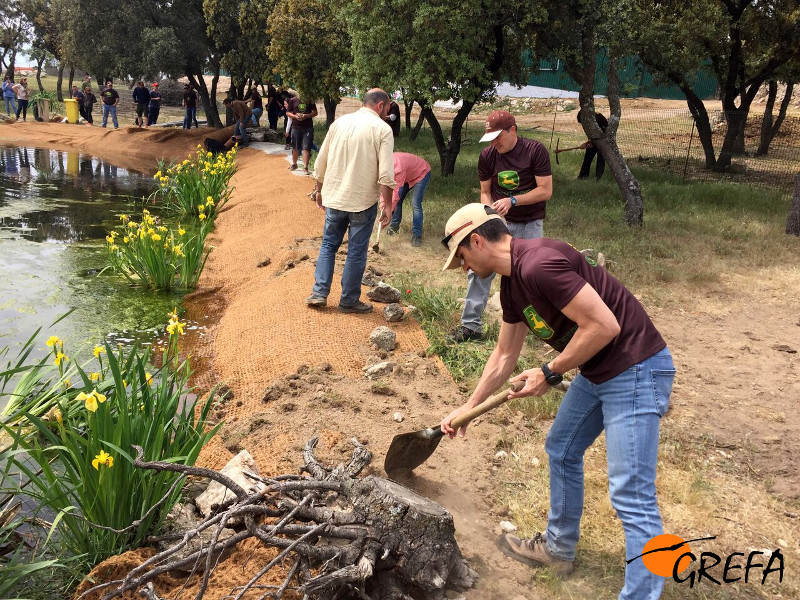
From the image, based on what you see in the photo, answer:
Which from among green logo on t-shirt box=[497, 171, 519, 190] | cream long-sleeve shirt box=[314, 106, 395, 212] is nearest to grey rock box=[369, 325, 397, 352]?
cream long-sleeve shirt box=[314, 106, 395, 212]

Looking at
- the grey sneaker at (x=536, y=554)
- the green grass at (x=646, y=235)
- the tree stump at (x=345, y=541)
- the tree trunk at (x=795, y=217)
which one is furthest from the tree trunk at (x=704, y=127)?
the tree stump at (x=345, y=541)

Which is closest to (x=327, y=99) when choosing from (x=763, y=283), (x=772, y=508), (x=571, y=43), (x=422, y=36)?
(x=422, y=36)

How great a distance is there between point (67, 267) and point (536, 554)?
649cm

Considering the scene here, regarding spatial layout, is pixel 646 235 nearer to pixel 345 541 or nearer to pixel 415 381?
pixel 415 381

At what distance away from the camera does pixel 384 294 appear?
6.20 m

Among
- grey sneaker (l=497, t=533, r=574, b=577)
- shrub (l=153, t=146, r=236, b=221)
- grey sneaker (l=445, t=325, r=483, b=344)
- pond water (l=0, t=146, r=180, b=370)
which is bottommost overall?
pond water (l=0, t=146, r=180, b=370)

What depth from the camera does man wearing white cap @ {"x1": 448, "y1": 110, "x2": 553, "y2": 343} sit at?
5.17 metres

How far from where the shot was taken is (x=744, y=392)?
198 inches

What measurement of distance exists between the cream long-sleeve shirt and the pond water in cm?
194

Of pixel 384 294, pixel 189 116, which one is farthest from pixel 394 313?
pixel 189 116

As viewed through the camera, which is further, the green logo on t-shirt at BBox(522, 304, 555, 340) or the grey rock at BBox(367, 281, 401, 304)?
the grey rock at BBox(367, 281, 401, 304)

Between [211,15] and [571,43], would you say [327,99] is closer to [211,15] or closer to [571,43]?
[211,15]

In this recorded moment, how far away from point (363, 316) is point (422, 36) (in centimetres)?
692

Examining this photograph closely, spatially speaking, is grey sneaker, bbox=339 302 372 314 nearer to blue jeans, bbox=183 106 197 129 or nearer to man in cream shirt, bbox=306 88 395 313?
man in cream shirt, bbox=306 88 395 313
